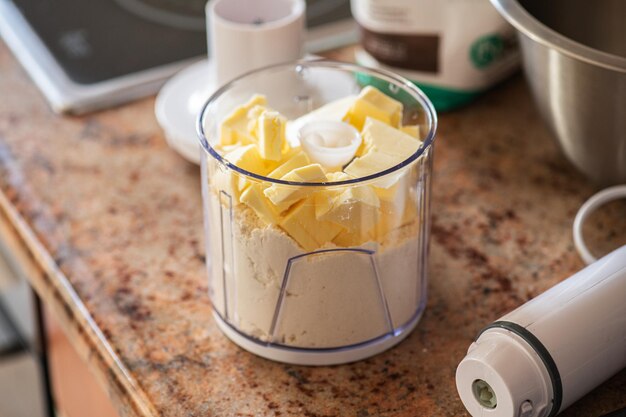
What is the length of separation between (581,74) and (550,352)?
9.4 inches

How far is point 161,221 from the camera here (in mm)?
806

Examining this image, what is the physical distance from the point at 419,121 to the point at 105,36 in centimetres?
53

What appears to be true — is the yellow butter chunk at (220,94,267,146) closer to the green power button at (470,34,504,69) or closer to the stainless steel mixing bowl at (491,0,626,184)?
the stainless steel mixing bowl at (491,0,626,184)

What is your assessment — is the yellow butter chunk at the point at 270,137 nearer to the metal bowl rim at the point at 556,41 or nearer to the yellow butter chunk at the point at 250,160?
the yellow butter chunk at the point at 250,160

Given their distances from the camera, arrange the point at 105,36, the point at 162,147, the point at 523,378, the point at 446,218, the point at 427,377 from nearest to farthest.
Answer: the point at 523,378, the point at 427,377, the point at 446,218, the point at 162,147, the point at 105,36

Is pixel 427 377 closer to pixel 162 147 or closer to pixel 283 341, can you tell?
pixel 283 341

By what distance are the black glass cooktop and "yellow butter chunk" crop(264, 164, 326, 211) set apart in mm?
481

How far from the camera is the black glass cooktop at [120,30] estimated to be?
1021 mm

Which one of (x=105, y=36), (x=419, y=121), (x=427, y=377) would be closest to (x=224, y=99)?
(x=419, y=121)

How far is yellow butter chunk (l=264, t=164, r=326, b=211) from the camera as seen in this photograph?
58 cm

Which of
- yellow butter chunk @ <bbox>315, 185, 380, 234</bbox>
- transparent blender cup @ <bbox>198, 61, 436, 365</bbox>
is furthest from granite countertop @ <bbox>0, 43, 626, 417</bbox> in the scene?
yellow butter chunk @ <bbox>315, 185, 380, 234</bbox>

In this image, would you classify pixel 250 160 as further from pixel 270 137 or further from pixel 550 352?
pixel 550 352

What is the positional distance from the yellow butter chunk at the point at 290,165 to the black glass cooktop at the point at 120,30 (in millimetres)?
454

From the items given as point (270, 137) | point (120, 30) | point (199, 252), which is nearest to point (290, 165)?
point (270, 137)
